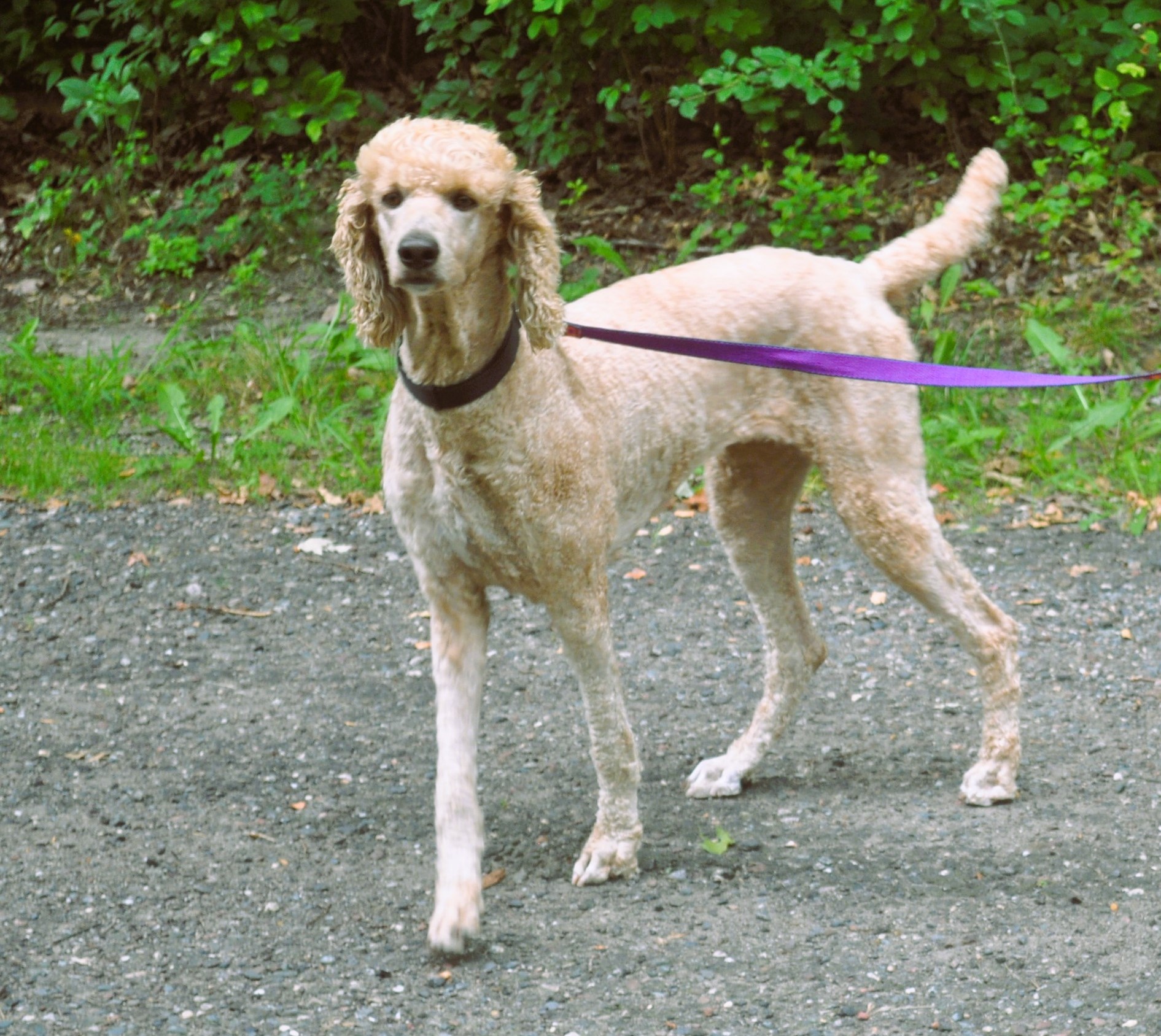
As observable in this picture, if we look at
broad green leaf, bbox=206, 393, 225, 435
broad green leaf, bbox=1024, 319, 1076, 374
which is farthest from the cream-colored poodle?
broad green leaf, bbox=206, 393, 225, 435

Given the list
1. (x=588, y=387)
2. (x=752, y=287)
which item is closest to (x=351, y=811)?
(x=588, y=387)

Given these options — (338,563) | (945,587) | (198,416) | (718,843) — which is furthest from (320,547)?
(945,587)

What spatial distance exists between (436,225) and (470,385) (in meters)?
0.38

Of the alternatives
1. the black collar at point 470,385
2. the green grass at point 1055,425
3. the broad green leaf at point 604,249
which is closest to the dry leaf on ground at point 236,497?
the broad green leaf at point 604,249

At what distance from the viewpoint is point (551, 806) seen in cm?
405

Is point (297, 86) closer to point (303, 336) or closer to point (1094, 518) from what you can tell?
point (303, 336)

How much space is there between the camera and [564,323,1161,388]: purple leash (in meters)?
3.49

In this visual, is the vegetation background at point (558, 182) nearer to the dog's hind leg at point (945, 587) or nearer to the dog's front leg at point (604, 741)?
the dog's hind leg at point (945, 587)

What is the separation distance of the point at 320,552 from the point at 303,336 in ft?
6.68

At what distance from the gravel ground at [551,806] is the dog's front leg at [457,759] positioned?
0.11 m

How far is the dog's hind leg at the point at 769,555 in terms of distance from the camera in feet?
13.8

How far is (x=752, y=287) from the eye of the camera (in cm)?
388

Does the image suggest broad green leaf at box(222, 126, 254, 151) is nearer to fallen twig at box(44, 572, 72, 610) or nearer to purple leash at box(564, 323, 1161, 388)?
fallen twig at box(44, 572, 72, 610)

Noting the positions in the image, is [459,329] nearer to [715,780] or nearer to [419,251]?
[419,251]
